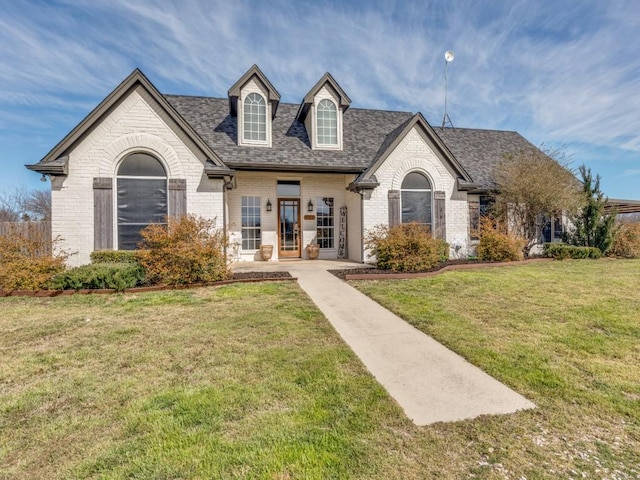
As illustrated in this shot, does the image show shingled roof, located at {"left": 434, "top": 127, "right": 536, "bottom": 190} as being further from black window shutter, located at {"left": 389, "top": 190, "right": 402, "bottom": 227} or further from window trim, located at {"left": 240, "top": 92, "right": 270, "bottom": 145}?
window trim, located at {"left": 240, "top": 92, "right": 270, "bottom": 145}

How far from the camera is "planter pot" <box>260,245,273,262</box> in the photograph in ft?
44.7

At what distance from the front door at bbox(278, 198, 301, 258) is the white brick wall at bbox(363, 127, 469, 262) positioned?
136 inches

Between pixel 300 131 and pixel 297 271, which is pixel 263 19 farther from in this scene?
pixel 297 271

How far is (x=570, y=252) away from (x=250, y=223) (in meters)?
14.6

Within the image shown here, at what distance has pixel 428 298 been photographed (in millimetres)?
6953

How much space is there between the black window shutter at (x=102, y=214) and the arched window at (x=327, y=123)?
336 inches

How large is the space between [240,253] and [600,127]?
24.2 meters

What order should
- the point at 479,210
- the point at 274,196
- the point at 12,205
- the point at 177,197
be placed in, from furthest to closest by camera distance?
1. the point at 12,205
2. the point at 479,210
3. the point at 274,196
4. the point at 177,197

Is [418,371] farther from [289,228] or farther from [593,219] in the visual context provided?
[593,219]

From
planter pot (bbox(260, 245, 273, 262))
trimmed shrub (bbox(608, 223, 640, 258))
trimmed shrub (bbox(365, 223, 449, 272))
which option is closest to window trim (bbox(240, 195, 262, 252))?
planter pot (bbox(260, 245, 273, 262))

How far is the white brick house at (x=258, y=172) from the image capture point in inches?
399

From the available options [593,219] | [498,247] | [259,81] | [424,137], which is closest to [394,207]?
[424,137]

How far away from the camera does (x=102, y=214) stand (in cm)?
1015

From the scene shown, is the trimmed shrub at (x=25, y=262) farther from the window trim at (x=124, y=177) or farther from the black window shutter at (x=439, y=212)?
the black window shutter at (x=439, y=212)
